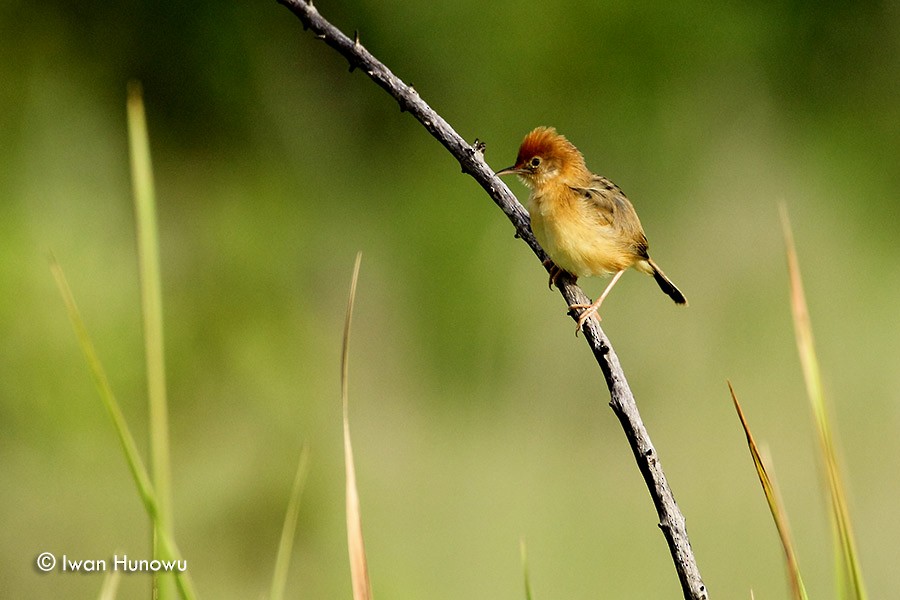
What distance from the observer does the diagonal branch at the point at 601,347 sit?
33.1 inches

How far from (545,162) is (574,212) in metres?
0.12

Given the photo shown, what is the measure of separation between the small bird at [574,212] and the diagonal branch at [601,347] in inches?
31.0

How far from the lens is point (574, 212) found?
1968 mm

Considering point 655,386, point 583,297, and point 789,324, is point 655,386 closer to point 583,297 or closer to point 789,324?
point 789,324

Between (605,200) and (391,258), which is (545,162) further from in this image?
(391,258)

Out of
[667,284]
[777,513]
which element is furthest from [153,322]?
[667,284]

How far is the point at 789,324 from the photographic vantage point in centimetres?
538

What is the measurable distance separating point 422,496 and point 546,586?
3.00 ft

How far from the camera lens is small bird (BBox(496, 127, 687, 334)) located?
186cm

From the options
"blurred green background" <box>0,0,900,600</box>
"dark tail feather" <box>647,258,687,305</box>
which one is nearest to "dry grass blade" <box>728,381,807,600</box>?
"dark tail feather" <box>647,258,687,305</box>

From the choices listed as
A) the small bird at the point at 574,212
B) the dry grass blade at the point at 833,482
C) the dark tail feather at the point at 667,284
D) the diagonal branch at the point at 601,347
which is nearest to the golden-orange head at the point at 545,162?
the small bird at the point at 574,212

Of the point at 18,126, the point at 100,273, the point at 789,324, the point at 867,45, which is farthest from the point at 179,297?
the point at 867,45

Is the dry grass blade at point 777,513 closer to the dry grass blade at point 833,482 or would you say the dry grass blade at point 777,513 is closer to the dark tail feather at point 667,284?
the dry grass blade at point 833,482

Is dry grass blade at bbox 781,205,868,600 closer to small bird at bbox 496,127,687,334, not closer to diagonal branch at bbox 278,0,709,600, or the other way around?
diagonal branch at bbox 278,0,709,600
